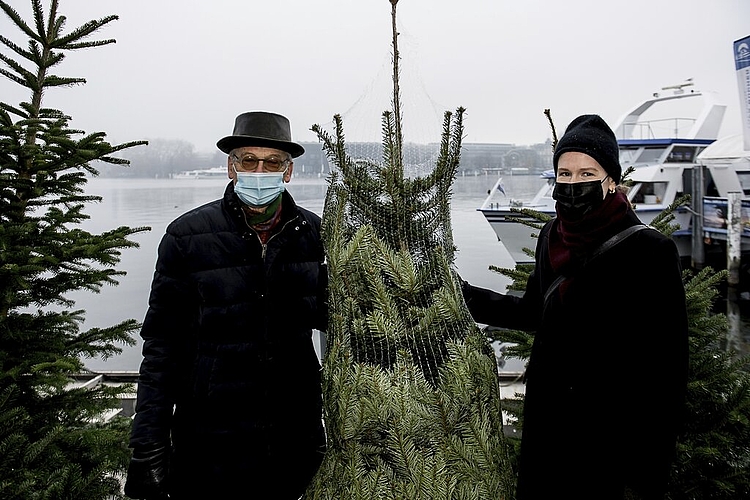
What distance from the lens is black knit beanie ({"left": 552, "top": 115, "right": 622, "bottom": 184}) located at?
5.02ft

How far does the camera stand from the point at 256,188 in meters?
2.01

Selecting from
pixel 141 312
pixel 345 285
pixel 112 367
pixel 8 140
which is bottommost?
pixel 112 367

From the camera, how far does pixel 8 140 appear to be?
254cm

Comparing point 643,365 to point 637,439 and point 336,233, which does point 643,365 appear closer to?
point 637,439

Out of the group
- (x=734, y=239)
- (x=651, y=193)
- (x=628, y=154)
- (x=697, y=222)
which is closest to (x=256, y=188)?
(x=734, y=239)

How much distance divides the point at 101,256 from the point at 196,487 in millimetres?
1393

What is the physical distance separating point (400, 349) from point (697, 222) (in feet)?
63.1

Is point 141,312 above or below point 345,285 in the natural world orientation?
below

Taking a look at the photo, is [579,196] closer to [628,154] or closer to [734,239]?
[734,239]

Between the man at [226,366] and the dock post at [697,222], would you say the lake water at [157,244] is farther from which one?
the dock post at [697,222]

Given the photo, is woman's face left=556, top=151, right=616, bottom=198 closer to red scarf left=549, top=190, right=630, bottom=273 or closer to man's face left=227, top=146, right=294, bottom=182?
red scarf left=549, top=190, right=630, bottom=273

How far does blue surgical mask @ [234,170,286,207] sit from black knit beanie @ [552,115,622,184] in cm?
109

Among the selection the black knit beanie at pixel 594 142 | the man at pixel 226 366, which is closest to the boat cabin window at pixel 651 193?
the black knit beanie at pixel 594 142

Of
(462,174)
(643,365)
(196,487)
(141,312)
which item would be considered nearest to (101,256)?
(196,487)
